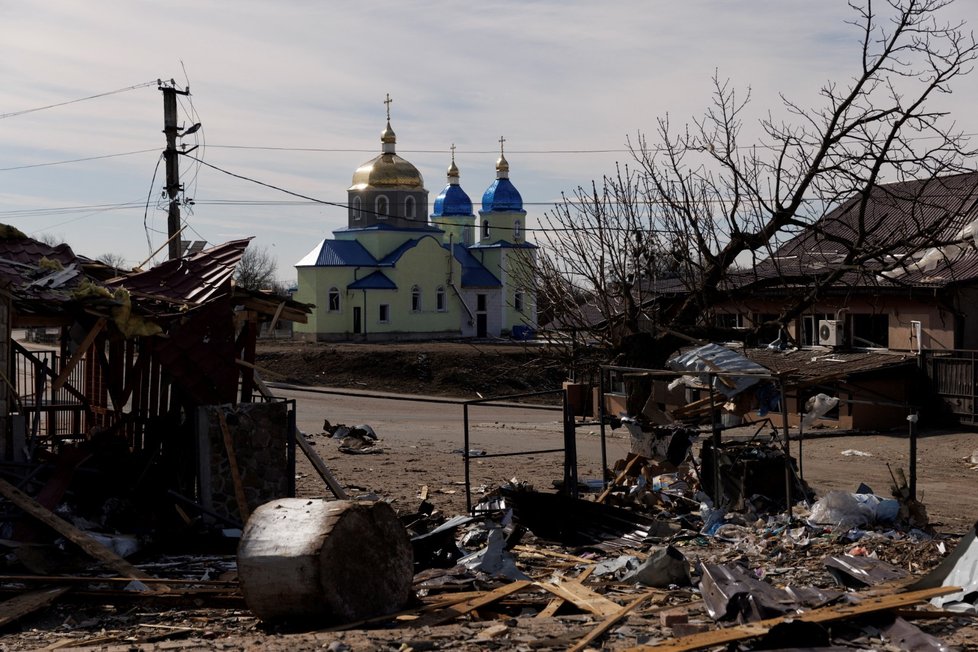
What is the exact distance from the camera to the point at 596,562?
34.2 feet

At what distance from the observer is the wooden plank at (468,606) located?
820cm

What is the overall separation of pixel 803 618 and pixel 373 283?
196ft

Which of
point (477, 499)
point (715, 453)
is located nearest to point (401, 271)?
point (477, 499)

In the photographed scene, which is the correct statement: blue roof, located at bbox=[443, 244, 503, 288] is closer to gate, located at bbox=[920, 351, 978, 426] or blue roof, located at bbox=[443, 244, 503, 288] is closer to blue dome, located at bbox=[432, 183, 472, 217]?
blue dome, located at bbox=[432, 183, 472, 217]

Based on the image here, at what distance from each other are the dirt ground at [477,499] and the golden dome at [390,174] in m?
30.2

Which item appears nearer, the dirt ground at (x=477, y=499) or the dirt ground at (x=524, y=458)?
the dirt ground at (x=477, y=499)

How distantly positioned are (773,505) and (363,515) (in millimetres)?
5857

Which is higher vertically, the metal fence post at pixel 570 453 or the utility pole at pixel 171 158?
the utility pole at pixel 171 158

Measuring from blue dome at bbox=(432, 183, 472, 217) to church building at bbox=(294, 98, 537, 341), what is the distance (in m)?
3.57

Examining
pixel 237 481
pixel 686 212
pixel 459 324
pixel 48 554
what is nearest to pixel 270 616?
pixel 48 554

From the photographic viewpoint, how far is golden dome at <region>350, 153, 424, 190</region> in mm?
69625

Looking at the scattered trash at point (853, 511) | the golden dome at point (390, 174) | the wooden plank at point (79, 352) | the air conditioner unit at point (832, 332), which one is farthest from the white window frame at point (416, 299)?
the scattered trash at point (853, 511)

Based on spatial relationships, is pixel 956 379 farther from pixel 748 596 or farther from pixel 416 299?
pixel 416 299

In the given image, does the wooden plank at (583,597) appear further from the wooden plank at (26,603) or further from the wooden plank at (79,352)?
the wooden plank at (79,352)
